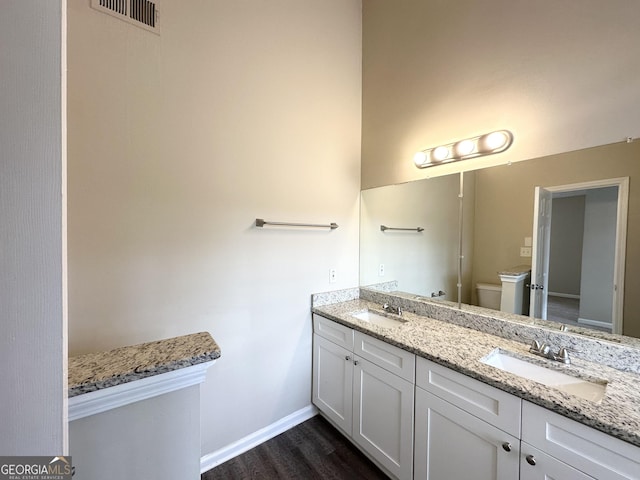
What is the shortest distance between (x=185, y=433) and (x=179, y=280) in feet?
2.86

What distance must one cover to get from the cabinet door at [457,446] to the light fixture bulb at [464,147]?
1.40 m

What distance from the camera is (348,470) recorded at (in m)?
1.69

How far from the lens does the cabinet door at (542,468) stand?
907 mm

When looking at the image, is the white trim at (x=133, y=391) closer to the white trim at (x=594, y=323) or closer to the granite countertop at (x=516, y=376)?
the granite countertop at (x=516, y=376)

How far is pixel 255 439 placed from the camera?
1878mm

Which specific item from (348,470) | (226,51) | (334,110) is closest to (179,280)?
(226,51)

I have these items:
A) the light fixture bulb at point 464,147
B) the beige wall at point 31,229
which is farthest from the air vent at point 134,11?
the light fixture bulb at point 464,147

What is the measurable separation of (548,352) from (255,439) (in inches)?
72.4

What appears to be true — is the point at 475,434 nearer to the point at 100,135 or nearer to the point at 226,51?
the point at 100,135

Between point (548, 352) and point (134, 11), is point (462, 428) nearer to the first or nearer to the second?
point (548, 352)

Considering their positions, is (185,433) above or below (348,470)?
above

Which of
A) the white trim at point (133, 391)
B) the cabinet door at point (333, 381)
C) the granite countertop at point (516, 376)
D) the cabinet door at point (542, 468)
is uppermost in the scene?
the white trim at point (133, 391)

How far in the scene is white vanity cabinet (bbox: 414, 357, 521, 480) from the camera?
106 cm

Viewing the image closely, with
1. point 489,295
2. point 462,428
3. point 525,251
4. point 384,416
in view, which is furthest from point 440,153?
point 384,416
